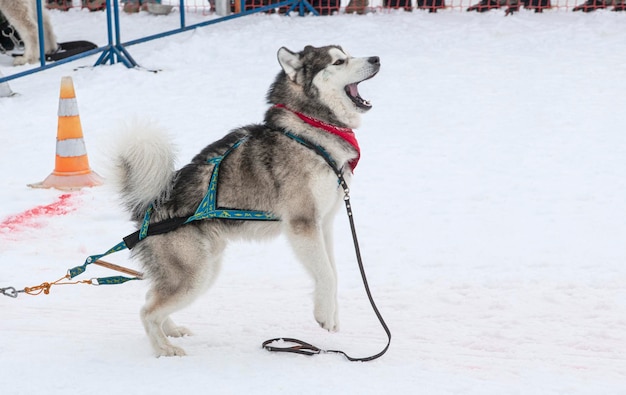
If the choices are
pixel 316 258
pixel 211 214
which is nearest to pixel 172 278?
pixel 211 214

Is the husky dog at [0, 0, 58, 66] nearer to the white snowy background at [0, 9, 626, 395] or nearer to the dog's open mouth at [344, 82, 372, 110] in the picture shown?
the white snowy background at [0, 9, 626, 395]

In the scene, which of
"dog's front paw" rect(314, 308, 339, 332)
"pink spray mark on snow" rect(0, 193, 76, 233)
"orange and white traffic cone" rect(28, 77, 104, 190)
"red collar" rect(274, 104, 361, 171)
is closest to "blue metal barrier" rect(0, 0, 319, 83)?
"orange and white traffic cone" rect(28, 77, 104, 190)

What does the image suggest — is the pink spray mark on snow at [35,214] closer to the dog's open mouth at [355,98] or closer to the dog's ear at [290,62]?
the dog's ear at [290,62]

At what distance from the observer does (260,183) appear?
3.17m

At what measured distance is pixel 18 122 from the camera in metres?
7.31

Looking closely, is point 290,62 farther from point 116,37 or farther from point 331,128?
point 116,37

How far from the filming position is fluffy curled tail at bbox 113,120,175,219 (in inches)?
122

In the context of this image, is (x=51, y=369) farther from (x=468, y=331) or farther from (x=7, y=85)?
(x=7, y=85)

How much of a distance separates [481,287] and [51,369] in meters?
2.09

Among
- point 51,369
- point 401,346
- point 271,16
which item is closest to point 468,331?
point 401,346

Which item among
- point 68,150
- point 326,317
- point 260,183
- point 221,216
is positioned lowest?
point 326,317

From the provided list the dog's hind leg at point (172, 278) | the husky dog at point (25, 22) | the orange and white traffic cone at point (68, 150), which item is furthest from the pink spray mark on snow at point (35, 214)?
the husky dog at point (25, 22)

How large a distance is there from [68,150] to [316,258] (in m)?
3.03

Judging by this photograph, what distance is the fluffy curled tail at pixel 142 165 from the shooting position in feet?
10.2
